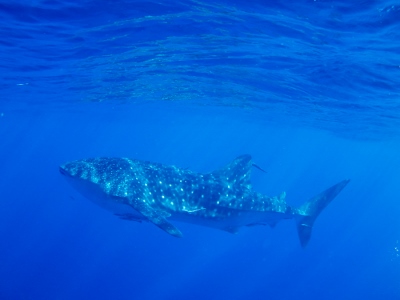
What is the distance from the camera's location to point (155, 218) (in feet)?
27.6

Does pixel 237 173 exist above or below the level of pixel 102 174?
below

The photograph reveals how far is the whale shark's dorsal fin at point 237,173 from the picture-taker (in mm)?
11954

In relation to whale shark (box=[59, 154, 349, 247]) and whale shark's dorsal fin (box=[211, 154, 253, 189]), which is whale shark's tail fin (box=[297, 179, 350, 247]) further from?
whale shark's dorsal fin (box=[211, 154, 253, 189])

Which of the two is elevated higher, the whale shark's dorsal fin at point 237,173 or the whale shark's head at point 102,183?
the whale shark's head at point 102,183

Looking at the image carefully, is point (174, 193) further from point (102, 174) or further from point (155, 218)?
point (155, 218)

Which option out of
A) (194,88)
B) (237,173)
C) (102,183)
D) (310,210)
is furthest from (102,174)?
(194,88)

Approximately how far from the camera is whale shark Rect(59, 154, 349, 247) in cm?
934

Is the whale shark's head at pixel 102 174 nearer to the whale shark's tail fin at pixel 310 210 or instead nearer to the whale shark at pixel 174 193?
the whale shark at pixel 174 193

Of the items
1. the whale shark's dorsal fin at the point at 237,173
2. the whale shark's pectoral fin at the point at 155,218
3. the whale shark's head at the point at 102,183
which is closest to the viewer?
the whale shark's pectoral fin at the point at 155,218

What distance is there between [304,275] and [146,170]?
137 feet

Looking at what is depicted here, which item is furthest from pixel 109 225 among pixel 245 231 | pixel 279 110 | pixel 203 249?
pixel 279 110

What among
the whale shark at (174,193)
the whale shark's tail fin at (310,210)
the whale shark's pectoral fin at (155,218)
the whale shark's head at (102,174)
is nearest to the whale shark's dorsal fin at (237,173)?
the whale shark at (174,193)

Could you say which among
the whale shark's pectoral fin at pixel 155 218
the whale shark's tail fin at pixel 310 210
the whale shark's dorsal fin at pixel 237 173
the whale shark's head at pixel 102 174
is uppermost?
the whale shark's head at pixel 102 174

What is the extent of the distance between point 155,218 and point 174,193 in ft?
7.63
